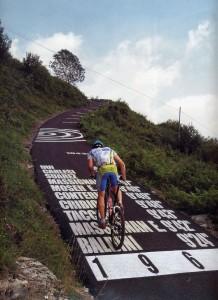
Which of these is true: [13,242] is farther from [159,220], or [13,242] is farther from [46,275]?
[159,220]

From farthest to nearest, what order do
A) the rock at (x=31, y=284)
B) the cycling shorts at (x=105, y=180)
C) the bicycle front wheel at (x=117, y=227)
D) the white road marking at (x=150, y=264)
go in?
the cycling shorts at (x=105, y=180) → the bicycle front wheel at (x=117, y=227) → the white road marking at (x=150, y=264) → the rock at (x=31, y=284)

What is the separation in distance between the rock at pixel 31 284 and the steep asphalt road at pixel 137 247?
2.83 feet

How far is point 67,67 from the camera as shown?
6988 cm

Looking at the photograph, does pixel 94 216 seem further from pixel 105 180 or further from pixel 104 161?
pixel 104 161

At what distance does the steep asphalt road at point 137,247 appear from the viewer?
7414 mm

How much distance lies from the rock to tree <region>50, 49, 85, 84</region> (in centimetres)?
5970

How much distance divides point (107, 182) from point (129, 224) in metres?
1.86

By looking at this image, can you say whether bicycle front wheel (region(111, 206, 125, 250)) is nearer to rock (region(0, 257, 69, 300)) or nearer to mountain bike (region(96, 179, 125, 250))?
mountain bike (region(96, 179, 125, 250))

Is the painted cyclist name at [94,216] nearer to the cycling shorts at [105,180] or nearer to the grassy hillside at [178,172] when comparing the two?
the grassy hillside at [178,172]

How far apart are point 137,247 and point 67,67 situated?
63.2 m

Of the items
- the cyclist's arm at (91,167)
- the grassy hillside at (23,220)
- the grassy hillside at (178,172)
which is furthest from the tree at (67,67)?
the cyclist's arm at (91,167)

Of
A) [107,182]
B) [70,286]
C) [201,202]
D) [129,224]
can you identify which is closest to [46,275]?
[70,286]

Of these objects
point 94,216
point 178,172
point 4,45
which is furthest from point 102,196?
point 4,45

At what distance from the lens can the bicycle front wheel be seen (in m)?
8.80
